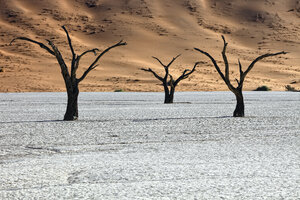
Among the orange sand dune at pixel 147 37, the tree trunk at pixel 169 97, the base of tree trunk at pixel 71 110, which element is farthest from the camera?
the orange sand dune at pixel 147 37

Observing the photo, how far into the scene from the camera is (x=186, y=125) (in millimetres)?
15055

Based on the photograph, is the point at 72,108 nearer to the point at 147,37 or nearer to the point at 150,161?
the point at 150,161

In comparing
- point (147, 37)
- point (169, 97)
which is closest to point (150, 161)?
point (169, 97)

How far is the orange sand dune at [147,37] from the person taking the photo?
66875mm

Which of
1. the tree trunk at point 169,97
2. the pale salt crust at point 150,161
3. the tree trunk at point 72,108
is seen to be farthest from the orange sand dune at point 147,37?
the pale salt crust at point 150,161

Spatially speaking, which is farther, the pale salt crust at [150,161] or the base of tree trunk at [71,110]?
the base of tree trunk at [71,110]

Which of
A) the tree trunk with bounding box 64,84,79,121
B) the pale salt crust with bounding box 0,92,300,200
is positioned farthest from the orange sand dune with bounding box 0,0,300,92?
the pale salt crust with bounding box 0,92,300,200

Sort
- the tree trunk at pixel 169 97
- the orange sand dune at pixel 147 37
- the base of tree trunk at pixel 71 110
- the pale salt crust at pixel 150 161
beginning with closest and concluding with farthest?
the pale salt crust at pixel 150 161
the base of tree trunk at pixel 71 110
the tree trunk at pixel 169 97
the orange sand dune at pixel 147 37

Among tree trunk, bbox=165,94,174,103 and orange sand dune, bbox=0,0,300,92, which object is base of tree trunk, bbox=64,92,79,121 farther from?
orange sand dune, bbox=0,0,300,92

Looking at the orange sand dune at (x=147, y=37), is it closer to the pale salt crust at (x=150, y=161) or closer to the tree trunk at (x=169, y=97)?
the tree trunk at (x=169, y=97)

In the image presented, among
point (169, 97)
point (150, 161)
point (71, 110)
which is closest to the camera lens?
point (150, 161)

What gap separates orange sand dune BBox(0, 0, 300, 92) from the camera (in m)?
66.9

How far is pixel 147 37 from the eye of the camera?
93.1 metres

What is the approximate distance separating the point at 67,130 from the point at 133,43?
76.9 meters
